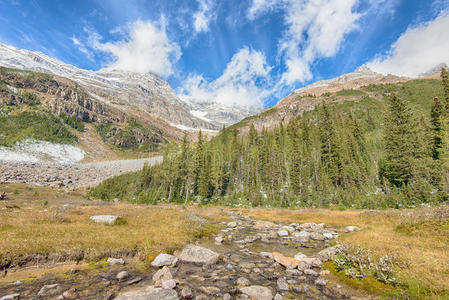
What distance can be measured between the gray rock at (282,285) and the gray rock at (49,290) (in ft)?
25.8

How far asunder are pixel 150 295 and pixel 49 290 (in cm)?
332

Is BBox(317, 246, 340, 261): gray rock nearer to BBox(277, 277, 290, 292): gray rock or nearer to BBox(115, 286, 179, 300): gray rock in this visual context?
BBox(277, 277, 290, 292): gray rock

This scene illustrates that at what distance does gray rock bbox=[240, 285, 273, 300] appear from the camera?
6.51 meters

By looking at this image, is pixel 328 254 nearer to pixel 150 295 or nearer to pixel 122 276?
pixel 150 295

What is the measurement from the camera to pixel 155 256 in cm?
1015

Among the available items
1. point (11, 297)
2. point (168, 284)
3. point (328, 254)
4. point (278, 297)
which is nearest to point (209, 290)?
point (168, 284)

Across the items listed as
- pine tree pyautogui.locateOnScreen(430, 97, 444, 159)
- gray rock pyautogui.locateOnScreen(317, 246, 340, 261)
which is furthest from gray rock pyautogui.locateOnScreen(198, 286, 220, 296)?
pine tree pyautogui.locateOnScreen(430, 97, 444, 159)

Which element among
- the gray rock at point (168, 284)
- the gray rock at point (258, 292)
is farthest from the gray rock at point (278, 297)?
the gray rock at point (168, 284)

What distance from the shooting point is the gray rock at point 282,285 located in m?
7.21

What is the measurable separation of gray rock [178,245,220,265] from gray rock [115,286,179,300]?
Answer: 3.60 metres

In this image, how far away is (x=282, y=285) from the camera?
7418mm

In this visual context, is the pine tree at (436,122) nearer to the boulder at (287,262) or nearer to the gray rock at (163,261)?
the boulder at (287,262)

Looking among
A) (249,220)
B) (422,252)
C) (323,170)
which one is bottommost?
(249,220)

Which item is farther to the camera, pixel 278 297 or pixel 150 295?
pixel 278 297
